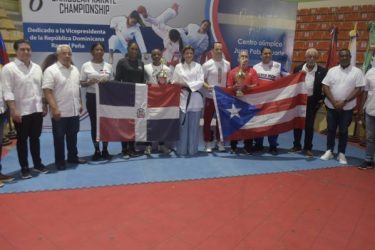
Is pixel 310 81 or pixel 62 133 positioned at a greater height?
pixel 310 81

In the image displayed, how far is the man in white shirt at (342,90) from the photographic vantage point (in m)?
4.75

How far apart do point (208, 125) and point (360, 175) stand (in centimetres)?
209

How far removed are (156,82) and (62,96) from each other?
128cm

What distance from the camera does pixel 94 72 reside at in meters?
4.44

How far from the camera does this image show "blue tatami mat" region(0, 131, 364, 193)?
3947 millimetres

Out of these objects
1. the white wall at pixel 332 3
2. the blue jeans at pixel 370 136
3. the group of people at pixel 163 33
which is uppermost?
Result: the white wall at pixel 332 3

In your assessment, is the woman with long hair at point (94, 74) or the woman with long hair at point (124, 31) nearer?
the woman with long hair at point (94, 74)

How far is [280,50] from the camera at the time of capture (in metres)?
7.43

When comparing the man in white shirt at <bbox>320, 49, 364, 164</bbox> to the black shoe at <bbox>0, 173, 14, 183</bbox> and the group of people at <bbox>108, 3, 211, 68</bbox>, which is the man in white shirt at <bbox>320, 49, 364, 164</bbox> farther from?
the black shoe at <bbox>0, 173, 14, 183</bbox>

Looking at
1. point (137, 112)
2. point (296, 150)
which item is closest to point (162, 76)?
point (137, 112)

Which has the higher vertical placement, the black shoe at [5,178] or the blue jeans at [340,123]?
the blue jeans at [340,123]

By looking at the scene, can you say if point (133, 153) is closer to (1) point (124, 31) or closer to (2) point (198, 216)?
(2) point (198, 216)

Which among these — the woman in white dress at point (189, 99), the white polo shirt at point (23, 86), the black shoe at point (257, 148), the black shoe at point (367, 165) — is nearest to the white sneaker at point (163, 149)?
the woman in white dress at point (189, 99)

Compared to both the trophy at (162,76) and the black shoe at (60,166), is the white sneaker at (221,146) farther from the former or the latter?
the black shoe at (60,166)
